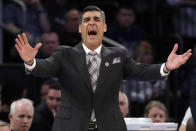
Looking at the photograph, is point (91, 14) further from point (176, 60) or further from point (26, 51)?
point (176, 60)

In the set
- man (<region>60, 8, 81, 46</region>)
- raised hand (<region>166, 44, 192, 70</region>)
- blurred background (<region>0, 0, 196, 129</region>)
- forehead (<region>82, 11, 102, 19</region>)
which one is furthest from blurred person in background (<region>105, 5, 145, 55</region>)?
raised hand (<region>166, 44, 192, 70</region>)

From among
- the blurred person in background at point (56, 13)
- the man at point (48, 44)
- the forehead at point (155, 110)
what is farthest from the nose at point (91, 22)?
the blurred person in background at point (56, 13)

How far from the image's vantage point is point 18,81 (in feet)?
25.7

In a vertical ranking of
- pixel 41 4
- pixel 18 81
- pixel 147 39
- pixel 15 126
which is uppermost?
pixel 41 4

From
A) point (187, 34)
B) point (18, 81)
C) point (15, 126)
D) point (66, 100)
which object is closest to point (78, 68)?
point (66, 100)

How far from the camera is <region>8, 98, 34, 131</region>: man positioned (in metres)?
6.20

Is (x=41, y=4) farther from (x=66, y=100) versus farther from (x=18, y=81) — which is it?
(x=66, y=100)

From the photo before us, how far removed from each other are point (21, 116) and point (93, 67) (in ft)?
7.72

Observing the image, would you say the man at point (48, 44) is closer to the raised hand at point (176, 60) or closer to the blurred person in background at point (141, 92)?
the blurred person in background at point (141, 92)

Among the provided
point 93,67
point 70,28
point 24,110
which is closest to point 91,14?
point 93,67

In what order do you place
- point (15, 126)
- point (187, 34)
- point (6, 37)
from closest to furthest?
point (15, 126)
point (6, 37)
point (187, 34)

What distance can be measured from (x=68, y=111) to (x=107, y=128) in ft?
1.01

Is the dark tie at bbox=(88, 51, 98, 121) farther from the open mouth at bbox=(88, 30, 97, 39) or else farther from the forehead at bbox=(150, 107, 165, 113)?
the forehead at bbox=(150, 107, 165, 113)

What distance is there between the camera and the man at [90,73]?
4012mm
